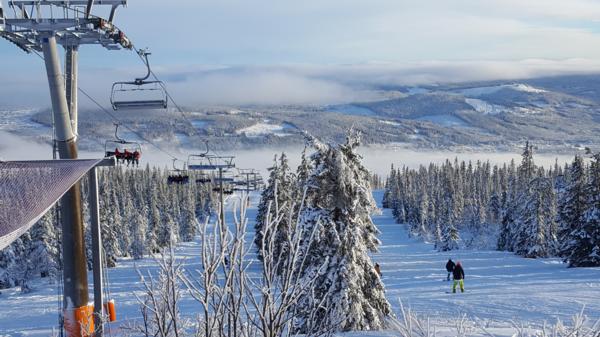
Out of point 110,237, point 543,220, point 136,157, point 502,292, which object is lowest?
point 110,237

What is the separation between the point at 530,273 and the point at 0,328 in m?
22.9

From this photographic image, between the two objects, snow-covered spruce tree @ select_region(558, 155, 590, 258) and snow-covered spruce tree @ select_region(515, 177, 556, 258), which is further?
snow-covered spruce tree @ select_region(515, 177, 556, 258)

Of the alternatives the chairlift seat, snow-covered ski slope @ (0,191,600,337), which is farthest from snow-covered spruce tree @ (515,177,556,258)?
the chairlift seat

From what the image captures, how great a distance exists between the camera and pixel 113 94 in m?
10.2

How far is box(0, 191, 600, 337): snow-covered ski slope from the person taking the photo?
690 inches

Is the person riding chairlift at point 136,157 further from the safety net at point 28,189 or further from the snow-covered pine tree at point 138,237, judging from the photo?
the snow-covered pine tree at point 138,237

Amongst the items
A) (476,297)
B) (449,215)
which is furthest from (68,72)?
(449,215)

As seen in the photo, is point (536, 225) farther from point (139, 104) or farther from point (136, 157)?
point (139, 104)

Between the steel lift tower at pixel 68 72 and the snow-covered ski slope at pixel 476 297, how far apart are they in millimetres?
2379

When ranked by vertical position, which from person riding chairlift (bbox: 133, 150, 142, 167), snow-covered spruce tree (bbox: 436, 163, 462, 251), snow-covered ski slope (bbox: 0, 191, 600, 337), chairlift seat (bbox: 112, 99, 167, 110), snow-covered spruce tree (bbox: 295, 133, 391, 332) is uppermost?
chairlift seat (bbox: 112, 99, 167, 110)

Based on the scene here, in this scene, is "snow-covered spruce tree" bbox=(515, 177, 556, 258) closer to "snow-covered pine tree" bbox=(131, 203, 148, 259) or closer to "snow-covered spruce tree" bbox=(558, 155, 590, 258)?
"snow-covered spruce tree" bbox=(558, 155, 590, 258)

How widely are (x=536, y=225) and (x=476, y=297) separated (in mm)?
24577

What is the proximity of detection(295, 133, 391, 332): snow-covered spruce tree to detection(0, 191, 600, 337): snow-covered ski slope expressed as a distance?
1335 millimetres

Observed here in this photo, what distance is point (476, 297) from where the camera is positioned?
20.7 meters
